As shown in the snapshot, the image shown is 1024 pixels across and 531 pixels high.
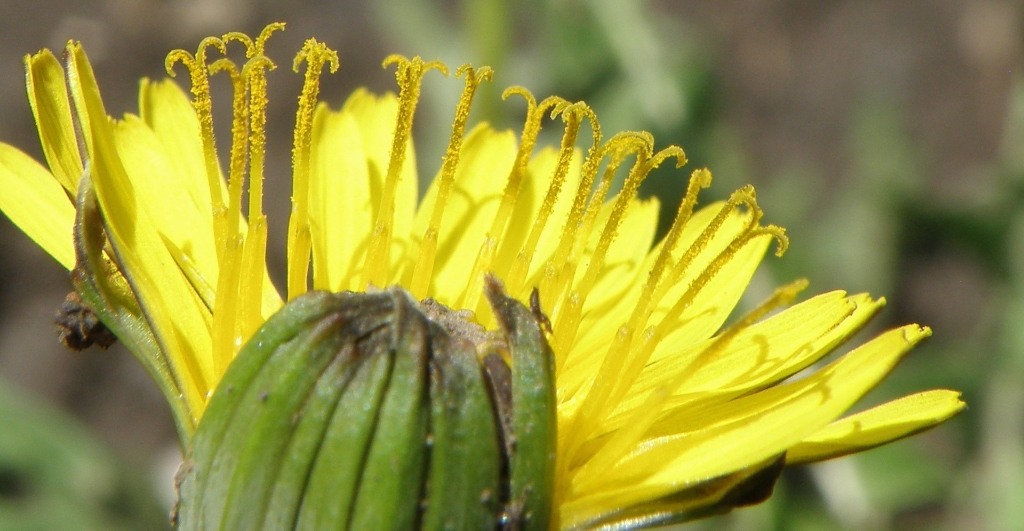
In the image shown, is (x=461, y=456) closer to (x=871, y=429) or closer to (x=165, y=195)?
(x=871, y=429)

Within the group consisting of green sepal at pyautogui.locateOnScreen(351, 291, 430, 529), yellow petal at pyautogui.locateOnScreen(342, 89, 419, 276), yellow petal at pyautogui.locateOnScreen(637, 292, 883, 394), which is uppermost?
yellow petal at pyautogui.locateOnScreen(342, 89, 419, 276)

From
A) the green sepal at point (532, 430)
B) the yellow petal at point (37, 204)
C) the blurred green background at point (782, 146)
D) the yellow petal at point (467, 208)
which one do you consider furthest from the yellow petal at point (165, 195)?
the blurred green background at point (782, 146)

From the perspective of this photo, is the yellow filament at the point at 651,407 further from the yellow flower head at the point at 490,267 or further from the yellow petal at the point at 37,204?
the yellow petal at the point at 37,204

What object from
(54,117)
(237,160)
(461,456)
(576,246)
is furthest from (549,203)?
(54,117)

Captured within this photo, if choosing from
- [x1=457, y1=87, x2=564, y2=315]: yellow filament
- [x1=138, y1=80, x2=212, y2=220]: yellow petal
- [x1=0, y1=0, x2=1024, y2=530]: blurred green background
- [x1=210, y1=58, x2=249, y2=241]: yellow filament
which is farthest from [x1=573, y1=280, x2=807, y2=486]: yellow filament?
[x1=0, y1=0, x2=1024, y2=530]: blurred green background

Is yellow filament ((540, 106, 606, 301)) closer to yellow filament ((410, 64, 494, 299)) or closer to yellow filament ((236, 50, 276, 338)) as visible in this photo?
yellow filament ((410, 64, 494, 299))
